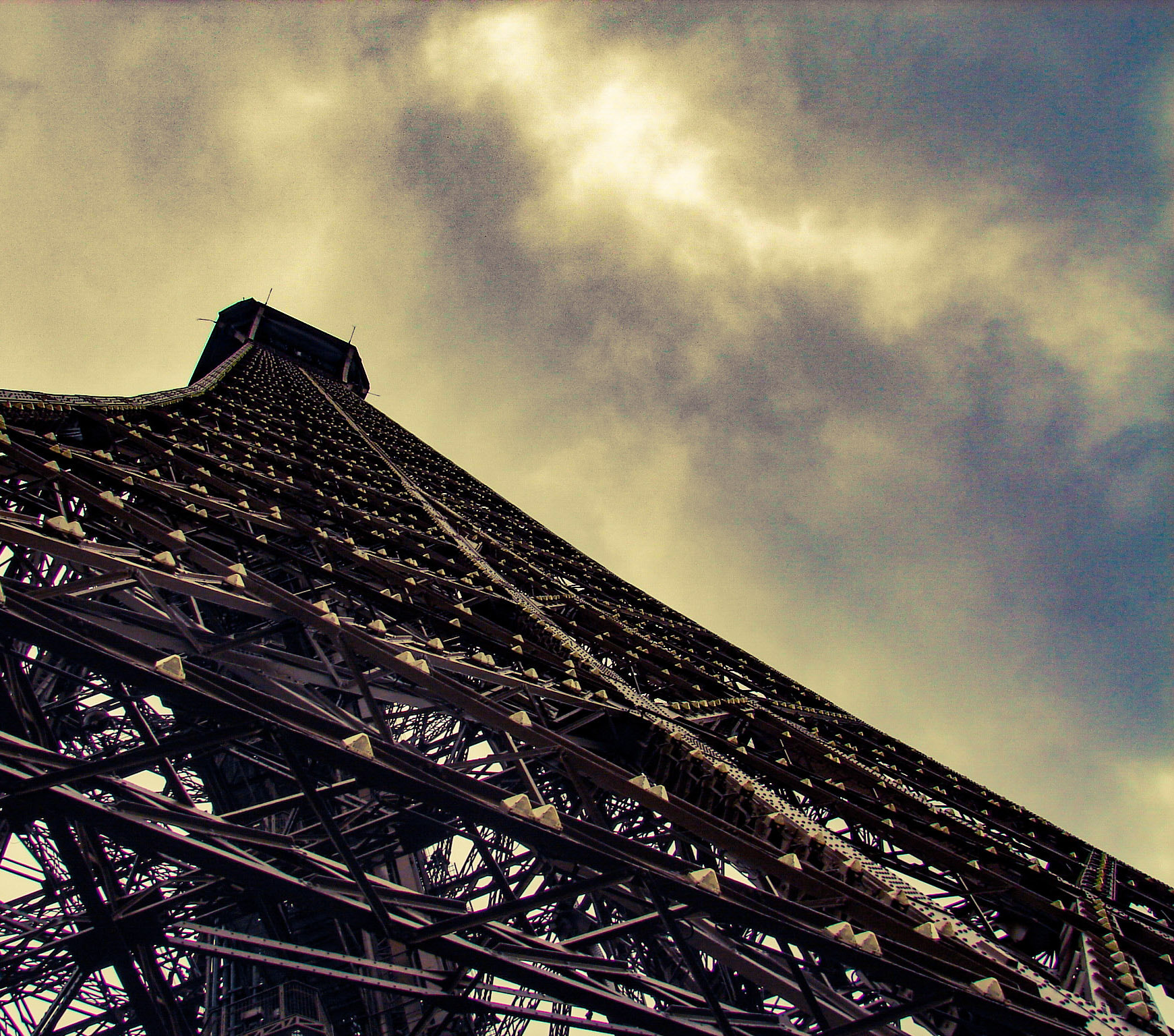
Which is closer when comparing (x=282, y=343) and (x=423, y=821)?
(x=423, y=821)

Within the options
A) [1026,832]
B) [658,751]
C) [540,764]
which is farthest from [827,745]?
[540,764]

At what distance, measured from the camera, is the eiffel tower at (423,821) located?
342 cm

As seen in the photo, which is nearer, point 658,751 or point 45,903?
point 658,751

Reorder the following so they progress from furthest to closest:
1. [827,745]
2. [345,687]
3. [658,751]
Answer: [827,745] < [658,751] < [345,687]

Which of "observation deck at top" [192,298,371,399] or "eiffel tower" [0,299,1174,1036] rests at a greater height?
"observation deck at top" [192,298,371,399]

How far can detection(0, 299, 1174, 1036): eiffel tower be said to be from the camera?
3.42 meters

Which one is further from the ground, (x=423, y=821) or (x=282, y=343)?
(x=282, y=343)

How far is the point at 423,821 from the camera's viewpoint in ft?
14.3

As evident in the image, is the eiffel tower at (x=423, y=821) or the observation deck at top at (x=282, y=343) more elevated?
the observation deck at top at (x=282, y=343)

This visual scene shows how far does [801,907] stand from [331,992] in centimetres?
498

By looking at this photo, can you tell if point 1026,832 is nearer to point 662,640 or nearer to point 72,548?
point 662,640

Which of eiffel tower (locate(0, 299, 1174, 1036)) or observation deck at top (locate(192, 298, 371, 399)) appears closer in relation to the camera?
eiffel tower (locate(0, 299, 1174, 1036))

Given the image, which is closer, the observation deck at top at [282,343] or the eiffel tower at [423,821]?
the eiffel tower at [423,821]

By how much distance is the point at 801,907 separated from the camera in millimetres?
3672
